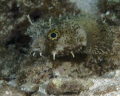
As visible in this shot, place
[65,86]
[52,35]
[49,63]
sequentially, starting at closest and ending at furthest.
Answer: [65,86]
[52,35]
[49,63]

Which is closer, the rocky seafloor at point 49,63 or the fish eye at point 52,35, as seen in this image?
the rocky seafloor at point 49,63

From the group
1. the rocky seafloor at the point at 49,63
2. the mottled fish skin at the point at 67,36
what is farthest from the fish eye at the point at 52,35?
the rocky seafloor at the point at 49,63

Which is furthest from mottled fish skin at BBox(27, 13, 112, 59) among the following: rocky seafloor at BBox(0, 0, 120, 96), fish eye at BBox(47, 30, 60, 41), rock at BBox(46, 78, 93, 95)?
rock at BBox(46, 78, 93, 95)

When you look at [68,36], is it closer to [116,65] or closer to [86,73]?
[86,73]

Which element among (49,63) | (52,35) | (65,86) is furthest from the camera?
(49,63)

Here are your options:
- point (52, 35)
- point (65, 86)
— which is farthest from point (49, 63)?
point (65, 86)

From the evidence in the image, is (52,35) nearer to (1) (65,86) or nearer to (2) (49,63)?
(2) (49,63)

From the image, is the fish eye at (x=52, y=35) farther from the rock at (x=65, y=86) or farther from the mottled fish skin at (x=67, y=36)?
the rock at (x=65, y=86)
